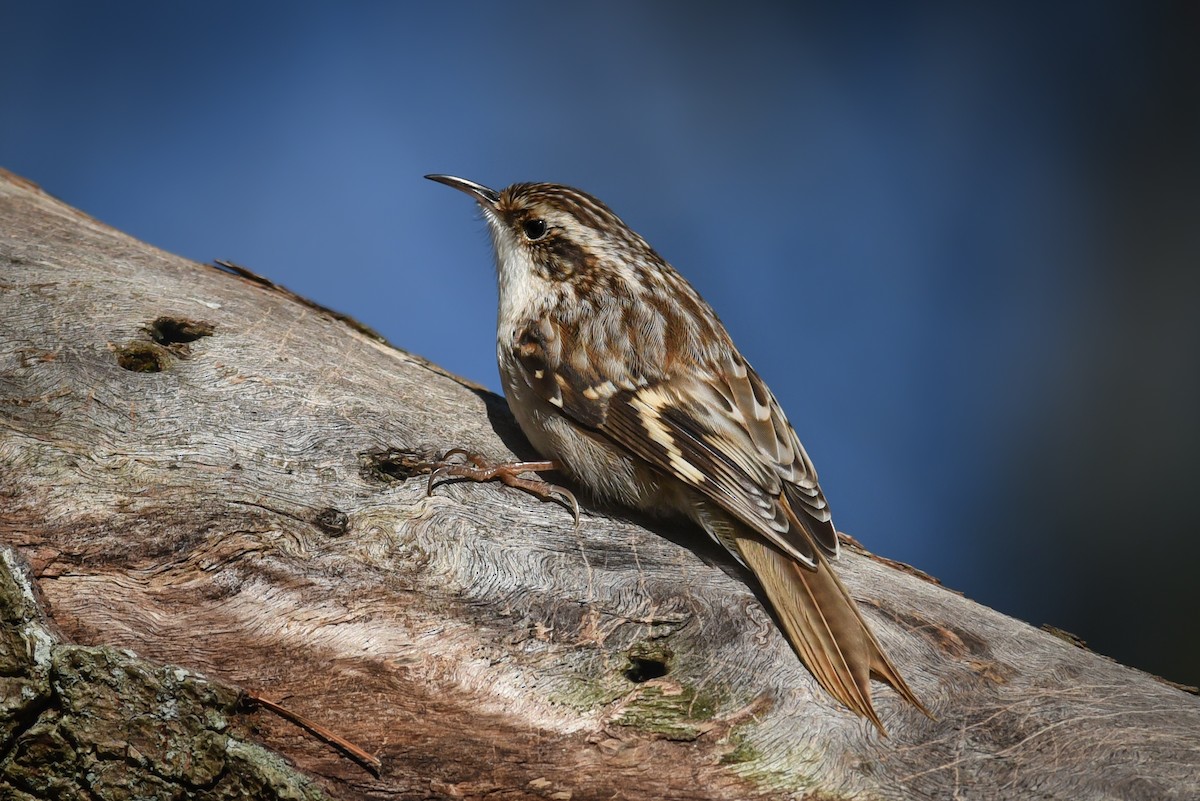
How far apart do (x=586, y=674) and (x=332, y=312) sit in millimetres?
1355

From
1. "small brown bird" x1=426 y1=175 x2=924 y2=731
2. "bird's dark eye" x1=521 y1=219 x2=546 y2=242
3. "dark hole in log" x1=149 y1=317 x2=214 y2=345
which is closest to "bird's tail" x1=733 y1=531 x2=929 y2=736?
"small brown bird" x1=426 y1=175 x2=924 y2=731

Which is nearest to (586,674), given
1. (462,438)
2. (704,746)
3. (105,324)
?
(704,746)

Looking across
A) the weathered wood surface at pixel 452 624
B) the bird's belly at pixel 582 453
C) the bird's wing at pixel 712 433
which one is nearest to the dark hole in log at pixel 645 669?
the weathered wood surface at pixel 452 624

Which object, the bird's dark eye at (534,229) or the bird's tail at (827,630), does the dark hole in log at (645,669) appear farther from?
the bird's dark eye at (534,229)

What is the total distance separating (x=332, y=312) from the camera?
2600 mm

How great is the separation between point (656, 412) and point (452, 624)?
27.6 inches

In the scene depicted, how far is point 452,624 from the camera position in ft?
5.57

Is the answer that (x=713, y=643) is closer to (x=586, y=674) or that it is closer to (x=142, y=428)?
(x=586, y=674)

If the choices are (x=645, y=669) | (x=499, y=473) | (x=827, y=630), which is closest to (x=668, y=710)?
A: (x=645, y=669)

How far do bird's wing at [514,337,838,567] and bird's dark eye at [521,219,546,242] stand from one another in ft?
1.28

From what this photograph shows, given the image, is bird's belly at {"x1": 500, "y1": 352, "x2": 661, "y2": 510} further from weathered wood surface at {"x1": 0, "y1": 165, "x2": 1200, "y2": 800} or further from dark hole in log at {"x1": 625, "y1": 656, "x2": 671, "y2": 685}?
dark hole in log at {"x1": 625, "y1": 656, "x2": 671, "y2": 685}

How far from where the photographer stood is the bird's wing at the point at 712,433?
199 cm

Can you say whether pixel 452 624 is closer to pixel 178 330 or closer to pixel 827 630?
pixel 827 630

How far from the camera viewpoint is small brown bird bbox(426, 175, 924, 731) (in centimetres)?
183
